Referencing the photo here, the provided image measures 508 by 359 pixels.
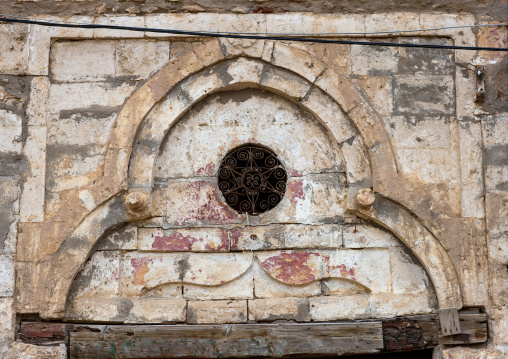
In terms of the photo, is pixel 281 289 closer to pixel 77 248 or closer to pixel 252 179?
pixel 252 179

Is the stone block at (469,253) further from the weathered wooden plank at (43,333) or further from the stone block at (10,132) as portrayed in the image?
the stone block at (10,132)

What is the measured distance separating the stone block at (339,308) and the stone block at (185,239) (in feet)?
2.96

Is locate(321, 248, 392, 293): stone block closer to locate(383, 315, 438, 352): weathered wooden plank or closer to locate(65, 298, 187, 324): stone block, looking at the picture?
locate(383, 315, 438, 352): weathered wooden plank

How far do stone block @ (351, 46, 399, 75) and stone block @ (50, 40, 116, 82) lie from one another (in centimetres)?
214

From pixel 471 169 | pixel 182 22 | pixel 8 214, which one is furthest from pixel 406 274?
pixel 8 214

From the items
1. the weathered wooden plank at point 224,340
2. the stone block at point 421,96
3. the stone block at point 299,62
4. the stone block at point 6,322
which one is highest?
the stone block at point 299,62

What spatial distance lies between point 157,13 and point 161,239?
1995 mm

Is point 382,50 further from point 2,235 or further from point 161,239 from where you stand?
point 2,235

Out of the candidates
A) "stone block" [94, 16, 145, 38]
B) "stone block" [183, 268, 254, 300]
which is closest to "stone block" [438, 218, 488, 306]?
"stone block" [183, 268, 254, 300]

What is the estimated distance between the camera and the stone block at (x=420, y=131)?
5.81 m

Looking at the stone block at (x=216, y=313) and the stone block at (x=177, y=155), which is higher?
the stone block at (x=177, y=155)

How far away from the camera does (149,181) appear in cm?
574

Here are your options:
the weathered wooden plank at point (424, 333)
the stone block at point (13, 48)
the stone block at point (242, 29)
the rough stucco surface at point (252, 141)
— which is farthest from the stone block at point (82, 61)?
the weathered wooden plank at point (424, 333)

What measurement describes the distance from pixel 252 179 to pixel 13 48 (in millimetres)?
2389
